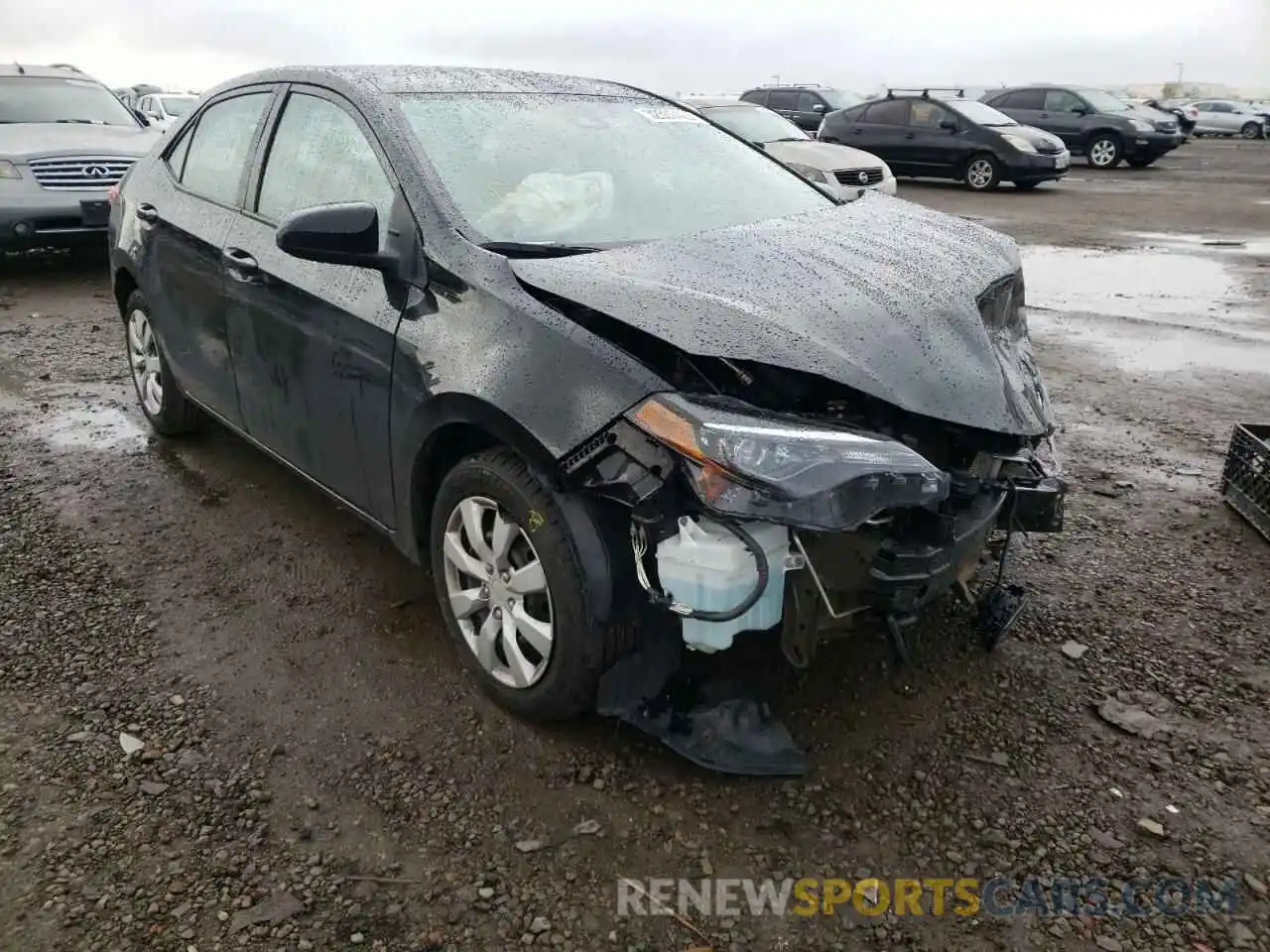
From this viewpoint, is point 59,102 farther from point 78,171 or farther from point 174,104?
point 174,104

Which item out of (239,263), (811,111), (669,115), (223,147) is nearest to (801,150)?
(669,115)

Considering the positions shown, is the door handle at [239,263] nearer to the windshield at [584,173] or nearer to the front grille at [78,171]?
the windshield at [584,173]

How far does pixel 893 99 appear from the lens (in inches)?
685

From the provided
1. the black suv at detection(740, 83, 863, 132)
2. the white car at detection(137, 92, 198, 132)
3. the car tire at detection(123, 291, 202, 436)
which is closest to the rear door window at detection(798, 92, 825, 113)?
the black suv at detection(740, 83, 863, 132)

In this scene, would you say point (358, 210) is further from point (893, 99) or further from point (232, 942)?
point (893, 99)

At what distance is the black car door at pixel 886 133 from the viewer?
56.5 feet

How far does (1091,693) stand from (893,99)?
1653 centimetres

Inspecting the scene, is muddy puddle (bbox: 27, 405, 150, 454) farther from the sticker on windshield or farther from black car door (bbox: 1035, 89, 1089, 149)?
black car door (bbox: 1035, 89, 1089, 149)

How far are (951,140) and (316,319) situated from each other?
15847 millimetres

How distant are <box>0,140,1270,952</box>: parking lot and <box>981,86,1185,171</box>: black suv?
19.2 metres

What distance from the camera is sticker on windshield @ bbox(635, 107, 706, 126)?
3.73 metres

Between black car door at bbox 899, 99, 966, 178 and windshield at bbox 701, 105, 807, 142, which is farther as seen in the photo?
black car door at bbox 899, 99, 966, 178

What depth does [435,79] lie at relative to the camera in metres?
3.38

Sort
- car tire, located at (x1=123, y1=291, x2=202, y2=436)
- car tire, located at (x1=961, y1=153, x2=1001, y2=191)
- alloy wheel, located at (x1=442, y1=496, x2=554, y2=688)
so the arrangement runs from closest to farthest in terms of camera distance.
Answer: alloy wheel, located at (x1=442, y1=496, x2=554, y2=688) < car tire, located at (x1=123, y1=291, x2=202, y2=436) < car tire, located at (x1=961, y1=153, x2=1001, y2=191)
